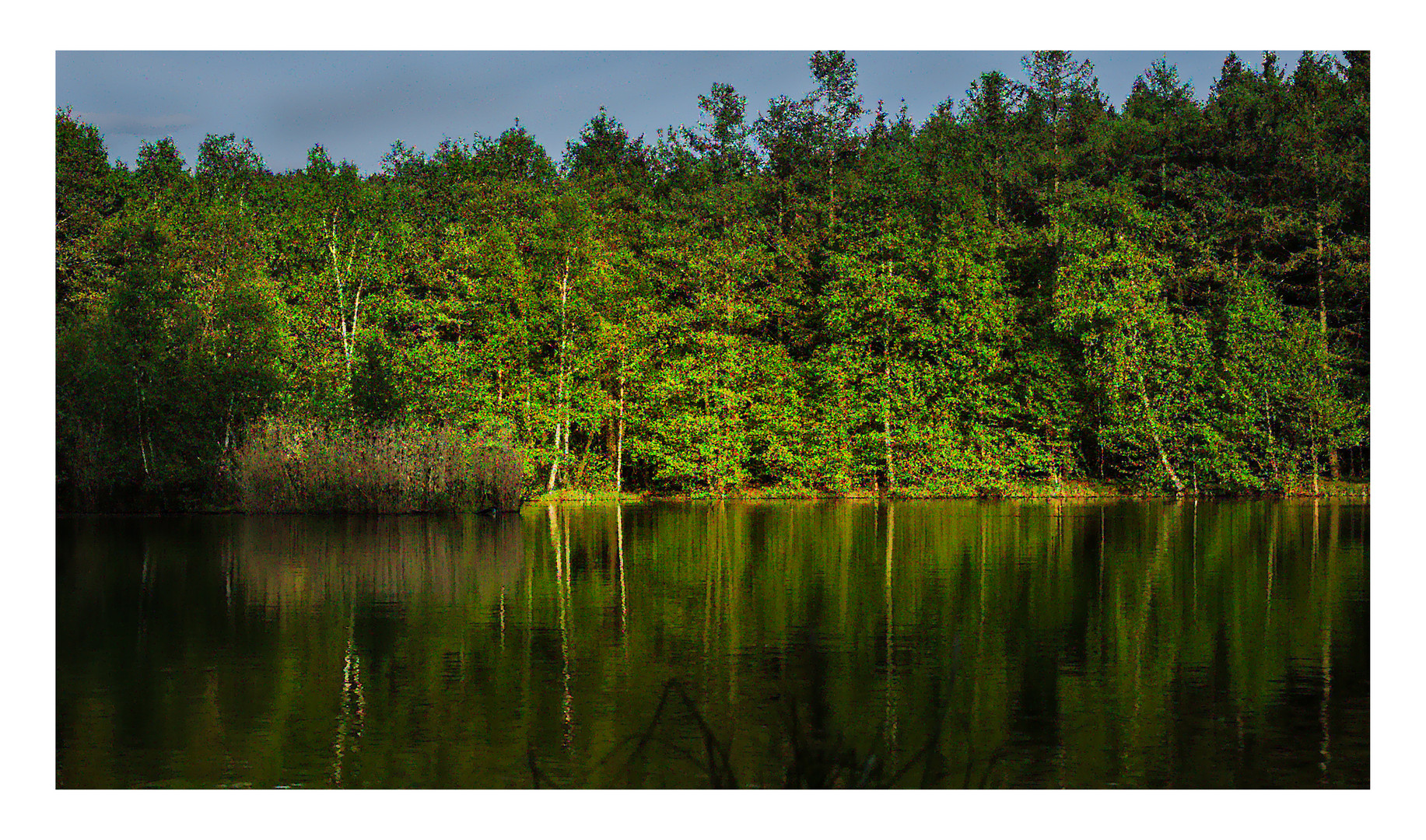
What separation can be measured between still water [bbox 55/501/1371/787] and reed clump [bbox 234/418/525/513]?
16.6 feet

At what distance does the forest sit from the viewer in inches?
1162

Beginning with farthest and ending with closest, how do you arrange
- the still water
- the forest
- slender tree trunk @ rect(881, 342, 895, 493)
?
slender tree trunk @ rect(881, 342, 895, 493) → the forest → the still water

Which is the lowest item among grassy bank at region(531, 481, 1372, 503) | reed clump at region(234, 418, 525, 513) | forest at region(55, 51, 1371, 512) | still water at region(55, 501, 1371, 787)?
still water at region(55, 501, 1371, 787)

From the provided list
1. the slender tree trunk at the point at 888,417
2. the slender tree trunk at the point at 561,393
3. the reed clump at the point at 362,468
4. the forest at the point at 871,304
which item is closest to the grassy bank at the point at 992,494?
the forest at the point at 871,304

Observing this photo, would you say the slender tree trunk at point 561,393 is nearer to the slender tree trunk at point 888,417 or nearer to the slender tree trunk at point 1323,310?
the slender tree trunk at point 888,417

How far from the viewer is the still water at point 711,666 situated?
6410 mm

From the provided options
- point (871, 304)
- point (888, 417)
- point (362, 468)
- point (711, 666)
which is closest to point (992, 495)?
point (888, 417)

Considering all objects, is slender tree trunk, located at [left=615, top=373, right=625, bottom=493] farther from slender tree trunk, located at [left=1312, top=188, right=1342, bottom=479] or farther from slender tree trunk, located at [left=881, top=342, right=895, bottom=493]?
slender tree trunk, located at [left=1312, top=188, right=1342, bottom=479]

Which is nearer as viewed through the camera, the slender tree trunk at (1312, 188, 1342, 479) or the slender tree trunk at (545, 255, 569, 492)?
the slender tree trunk at (1312, 188, 1342, 479)

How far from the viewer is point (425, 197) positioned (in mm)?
37844

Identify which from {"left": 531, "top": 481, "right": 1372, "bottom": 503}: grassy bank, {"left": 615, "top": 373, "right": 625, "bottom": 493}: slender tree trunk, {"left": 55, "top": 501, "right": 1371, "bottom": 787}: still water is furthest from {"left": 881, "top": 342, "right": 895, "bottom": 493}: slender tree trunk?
{"left": 55, "top": 501, "right": 1371, "bottom": 787}: still water

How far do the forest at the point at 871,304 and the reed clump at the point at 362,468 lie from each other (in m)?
3.74
